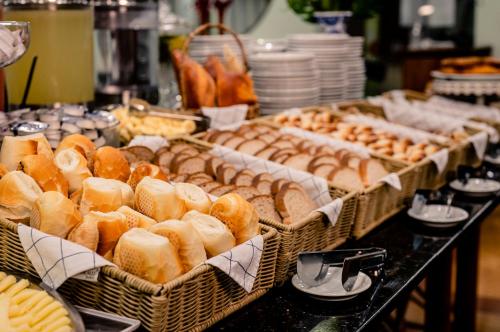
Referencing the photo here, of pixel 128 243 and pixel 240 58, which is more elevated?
pixel 240 58

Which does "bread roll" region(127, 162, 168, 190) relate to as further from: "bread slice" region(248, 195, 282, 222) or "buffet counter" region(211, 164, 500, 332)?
"buffet counter" region(211, 164, 500, 332)

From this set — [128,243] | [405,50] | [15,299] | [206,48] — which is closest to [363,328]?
[128,243]

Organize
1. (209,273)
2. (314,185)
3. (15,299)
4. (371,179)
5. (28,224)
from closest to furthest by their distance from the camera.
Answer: (15,299) < (209,273) < (28,224) < (314,185) < (371,179)

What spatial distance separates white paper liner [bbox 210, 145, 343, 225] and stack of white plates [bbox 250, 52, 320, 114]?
3.16ft

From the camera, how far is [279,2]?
6.14 metres

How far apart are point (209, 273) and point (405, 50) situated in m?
5.23

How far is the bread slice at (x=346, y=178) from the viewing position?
6.22 feet

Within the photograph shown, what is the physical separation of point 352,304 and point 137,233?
0.47 meters

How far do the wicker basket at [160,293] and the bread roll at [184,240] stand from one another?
0.04 m

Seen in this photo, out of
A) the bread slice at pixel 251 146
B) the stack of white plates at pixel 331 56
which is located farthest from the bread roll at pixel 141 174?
the stack of white plates at pixel 331 56

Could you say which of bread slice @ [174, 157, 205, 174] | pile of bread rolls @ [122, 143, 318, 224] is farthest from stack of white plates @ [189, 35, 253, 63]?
bread slice @ [174, 157, 205, 174]

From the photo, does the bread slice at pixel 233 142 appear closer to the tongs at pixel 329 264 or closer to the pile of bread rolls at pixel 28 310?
the tongs at pixel 329 264

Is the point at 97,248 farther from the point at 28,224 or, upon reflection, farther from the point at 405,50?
the point at 405,50

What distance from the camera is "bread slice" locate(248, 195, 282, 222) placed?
159cm
